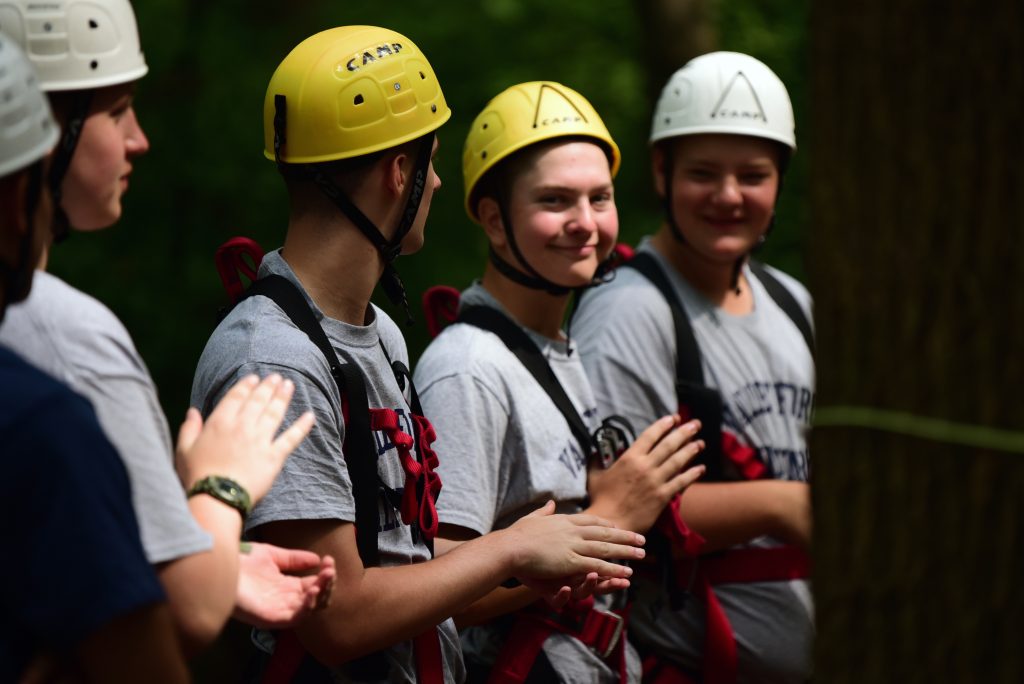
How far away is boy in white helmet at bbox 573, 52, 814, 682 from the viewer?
484 centimetres

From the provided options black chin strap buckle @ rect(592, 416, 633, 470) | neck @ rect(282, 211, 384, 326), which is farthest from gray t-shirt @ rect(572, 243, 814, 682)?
neck @ rect(282, 211, 384, 326)

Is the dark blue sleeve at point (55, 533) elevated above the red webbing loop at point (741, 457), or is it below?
above

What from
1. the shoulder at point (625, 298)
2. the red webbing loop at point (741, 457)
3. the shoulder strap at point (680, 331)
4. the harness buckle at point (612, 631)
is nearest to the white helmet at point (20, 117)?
the harness buckle at point (612, 631)

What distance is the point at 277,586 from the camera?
286 cm

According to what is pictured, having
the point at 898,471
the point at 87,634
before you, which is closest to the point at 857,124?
the point at 898,471

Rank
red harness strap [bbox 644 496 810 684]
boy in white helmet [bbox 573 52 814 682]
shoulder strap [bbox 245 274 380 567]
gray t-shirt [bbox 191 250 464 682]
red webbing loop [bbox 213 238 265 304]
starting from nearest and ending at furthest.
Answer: gray t-shirt [bbox 191 250 464 682]
shoulder strap [bbox 245 274 380 567]
red webbing loop [bbox 213 238 265 304]
red harness strap [bbox 644 496 810 684]
boy in white helmet [bbox 573 52 814 682]

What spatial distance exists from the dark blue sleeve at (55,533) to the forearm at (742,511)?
9.58 ft

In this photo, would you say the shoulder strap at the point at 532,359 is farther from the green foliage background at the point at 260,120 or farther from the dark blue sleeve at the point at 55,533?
the green foliage background at the point at 260,120

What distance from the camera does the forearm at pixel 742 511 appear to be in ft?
15.6

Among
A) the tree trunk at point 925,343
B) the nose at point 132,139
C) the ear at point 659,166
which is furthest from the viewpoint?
the ear at point 659,166

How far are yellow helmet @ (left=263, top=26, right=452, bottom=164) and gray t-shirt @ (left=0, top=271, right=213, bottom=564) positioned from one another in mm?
1192

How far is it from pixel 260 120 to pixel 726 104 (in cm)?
622

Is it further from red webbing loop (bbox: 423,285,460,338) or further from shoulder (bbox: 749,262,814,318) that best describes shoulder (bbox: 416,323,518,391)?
shoulder (bbox: 749,262,814,318)

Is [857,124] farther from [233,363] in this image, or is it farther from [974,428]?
[233,363]
